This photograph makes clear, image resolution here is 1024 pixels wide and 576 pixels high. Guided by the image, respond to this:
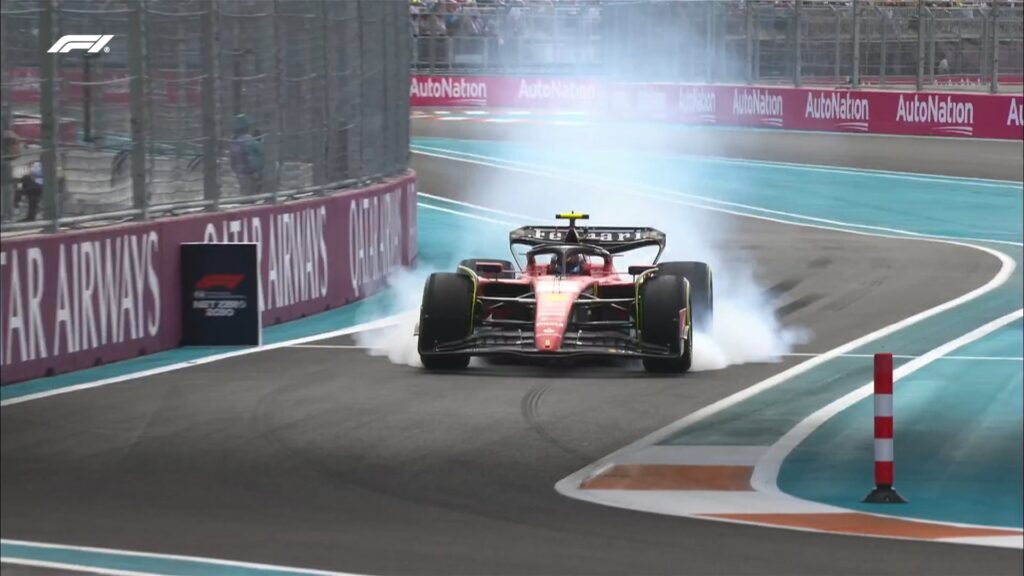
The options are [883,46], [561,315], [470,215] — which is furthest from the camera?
[883,46]

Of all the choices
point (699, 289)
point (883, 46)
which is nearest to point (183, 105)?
point (699, 289)

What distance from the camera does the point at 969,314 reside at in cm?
2106

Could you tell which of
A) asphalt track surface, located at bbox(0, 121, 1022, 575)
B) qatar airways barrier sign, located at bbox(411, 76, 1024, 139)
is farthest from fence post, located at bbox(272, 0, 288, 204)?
qatar airways barrier sign, located at bbox(411, 76, 1024, 139)

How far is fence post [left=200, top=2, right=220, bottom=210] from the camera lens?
1918cm

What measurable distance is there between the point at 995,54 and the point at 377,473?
109 ft

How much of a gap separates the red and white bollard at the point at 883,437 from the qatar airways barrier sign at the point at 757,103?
106 ft

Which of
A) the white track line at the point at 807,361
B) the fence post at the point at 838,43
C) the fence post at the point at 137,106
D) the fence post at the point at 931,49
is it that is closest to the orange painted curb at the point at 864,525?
the white track line at the point at 807,361

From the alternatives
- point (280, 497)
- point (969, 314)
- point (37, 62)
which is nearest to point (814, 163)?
point (969, 314)

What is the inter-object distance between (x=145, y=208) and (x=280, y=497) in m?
7.78

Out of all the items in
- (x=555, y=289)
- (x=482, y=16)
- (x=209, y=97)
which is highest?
(x=482, y=16)

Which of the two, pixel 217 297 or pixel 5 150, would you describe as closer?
pixel 5 150

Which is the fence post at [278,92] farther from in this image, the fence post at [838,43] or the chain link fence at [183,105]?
the fence post at [838,43]

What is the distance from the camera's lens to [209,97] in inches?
759

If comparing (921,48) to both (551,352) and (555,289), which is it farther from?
(551,352)
